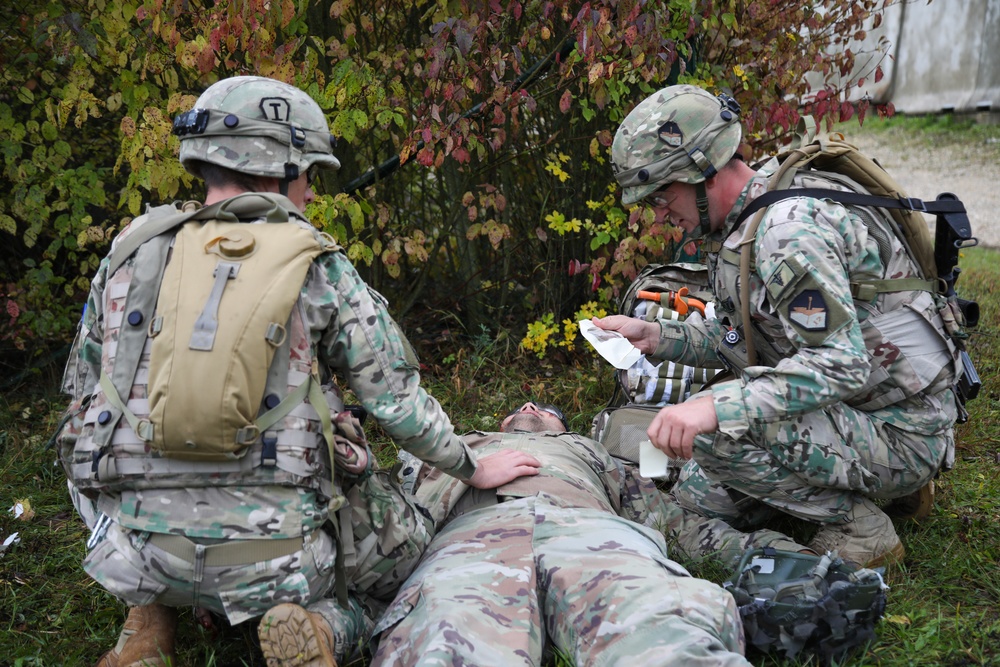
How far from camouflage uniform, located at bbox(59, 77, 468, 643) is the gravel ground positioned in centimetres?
808

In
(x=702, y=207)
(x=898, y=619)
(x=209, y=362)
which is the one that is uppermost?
(x=702, y=207)

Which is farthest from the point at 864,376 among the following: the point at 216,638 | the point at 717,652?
the point at 216,638

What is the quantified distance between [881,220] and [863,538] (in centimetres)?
108

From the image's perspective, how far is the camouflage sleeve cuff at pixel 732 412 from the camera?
2844 mm

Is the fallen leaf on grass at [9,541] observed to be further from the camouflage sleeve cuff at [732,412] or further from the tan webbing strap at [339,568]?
the camouflage sleeve cuff at [732,412]

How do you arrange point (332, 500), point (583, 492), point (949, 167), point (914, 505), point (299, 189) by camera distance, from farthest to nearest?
point (949, 167)
point (914, 505)
point (583, 492)
point (299, 189)
point (332, 500)

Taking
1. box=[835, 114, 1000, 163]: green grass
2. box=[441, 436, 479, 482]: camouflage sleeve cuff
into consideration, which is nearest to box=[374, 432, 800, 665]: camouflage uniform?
box=[441, 436, 479, 482]: camouflage sleeve cuff

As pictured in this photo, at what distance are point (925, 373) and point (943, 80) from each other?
538 inches

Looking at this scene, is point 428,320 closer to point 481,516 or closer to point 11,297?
point 11,297

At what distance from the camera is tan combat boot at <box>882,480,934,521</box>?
3.47 metres

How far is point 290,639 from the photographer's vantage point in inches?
90.0

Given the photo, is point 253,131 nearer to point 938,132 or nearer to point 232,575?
point 232,575

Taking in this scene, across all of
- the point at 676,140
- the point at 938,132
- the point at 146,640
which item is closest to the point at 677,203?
the point at 676,140

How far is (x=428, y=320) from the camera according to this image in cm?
551
